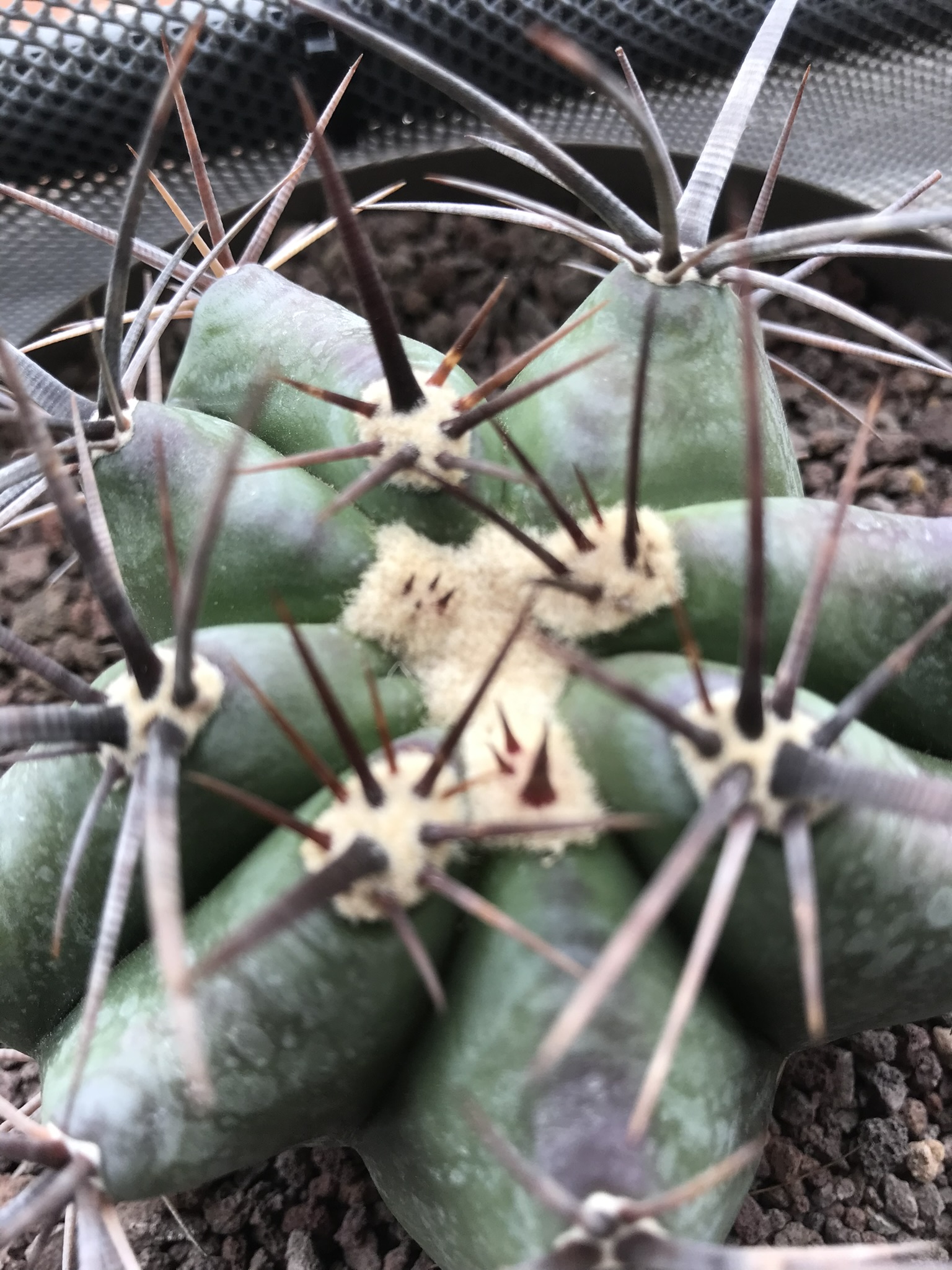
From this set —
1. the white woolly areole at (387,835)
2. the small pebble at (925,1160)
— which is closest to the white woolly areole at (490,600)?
the white woolly areole at (387,835)

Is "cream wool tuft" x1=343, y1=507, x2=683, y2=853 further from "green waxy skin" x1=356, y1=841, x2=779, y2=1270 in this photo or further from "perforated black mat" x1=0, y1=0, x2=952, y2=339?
"perforated black mat" x1=0, y1=0, x2=952, y2=339

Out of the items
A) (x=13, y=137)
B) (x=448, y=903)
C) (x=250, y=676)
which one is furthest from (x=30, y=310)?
(x=448, y=903)

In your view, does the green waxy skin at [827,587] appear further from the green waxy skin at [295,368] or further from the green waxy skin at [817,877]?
the green waxy skin at [295,368]

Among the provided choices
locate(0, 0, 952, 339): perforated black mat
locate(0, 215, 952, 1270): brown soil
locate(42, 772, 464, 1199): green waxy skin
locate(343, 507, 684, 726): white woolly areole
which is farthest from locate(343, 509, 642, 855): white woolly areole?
locate(0, 0, 952, 339): perforated black mat

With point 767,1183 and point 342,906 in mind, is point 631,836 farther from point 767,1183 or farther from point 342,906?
point 767,1183

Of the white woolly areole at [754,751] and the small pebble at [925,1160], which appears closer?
the white woolly areole at [754,751]

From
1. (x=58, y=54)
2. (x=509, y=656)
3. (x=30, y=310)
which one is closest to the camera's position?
(x=509, y=656)

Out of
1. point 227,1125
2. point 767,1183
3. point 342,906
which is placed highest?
point 342,906
